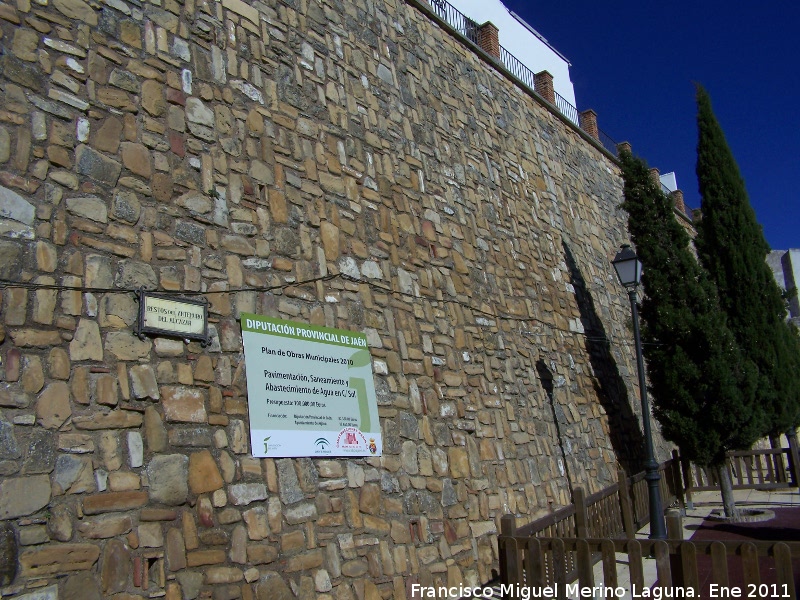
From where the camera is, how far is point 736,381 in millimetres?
10703

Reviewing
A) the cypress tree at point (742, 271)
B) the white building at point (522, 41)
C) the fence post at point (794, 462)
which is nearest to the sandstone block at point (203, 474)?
the cypress tree at point (742, 271)

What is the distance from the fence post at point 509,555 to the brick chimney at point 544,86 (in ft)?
34.0

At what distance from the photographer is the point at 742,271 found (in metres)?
11.9

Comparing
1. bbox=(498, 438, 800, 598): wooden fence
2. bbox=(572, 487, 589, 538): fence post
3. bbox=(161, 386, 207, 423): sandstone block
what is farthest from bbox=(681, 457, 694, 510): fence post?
bbox=(161, 386, 207, 423): sandstone block

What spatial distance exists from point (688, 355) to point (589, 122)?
291 inches

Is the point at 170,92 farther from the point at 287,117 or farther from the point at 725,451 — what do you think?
the point at 725,451

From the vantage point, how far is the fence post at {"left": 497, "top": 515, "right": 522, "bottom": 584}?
580cm

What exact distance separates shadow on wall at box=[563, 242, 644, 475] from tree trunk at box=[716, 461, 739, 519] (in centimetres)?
140

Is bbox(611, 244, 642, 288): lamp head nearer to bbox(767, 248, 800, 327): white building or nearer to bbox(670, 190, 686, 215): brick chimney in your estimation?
bbox(670, 190, 686, 215): brick chimney

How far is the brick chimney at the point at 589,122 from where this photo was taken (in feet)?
53.9

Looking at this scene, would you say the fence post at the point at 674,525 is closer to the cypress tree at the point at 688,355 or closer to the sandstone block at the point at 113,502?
the sandstone block at the point at 113,502

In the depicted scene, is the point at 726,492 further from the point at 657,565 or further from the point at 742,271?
the point at 657,565

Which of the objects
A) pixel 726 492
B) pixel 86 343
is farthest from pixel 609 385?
pixel 86 343

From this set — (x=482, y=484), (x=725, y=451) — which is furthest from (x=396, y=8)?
(x=725, y=451)
